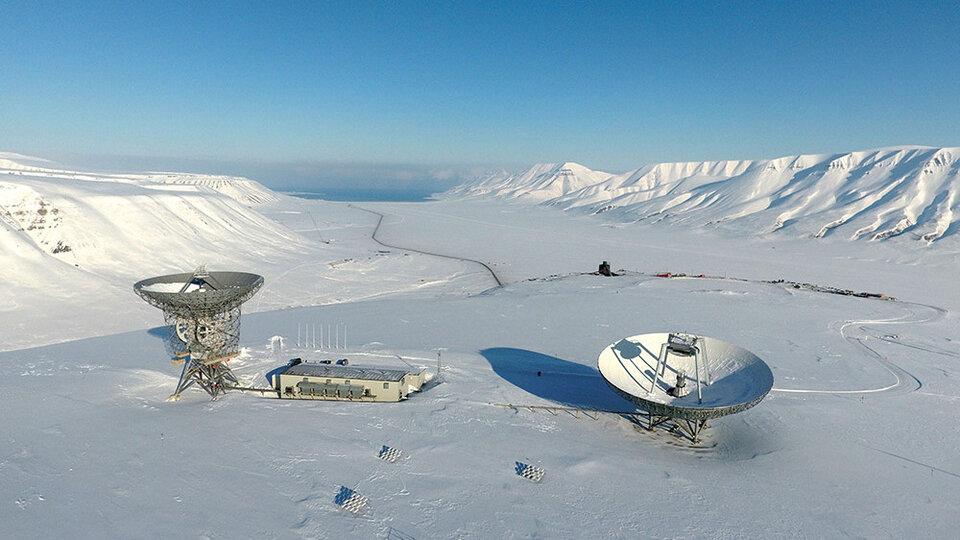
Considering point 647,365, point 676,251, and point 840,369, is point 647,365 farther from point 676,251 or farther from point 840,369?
point 676,251

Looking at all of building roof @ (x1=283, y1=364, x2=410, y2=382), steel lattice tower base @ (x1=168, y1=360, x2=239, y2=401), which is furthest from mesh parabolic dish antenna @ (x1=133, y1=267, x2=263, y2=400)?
building roof @ (x1=283, y1=364, x2=410, y2=382)

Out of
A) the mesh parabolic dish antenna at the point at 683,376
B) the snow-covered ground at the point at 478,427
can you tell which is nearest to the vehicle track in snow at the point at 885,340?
the snow-covered ground at the point at 478,427

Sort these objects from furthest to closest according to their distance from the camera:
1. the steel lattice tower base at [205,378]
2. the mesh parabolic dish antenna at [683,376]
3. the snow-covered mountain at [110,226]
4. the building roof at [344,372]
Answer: the snow-covered mountain at [110,226] → the building roof at [344,372] → the steel lattice tower base at [205,378] → the mesh parabolic dish antenna at [683,376]

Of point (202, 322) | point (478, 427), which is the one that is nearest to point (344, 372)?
point (202, 322)

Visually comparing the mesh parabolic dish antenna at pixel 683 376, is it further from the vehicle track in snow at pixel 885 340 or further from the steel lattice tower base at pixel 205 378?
the steel lattice tower base at pixel 205 378

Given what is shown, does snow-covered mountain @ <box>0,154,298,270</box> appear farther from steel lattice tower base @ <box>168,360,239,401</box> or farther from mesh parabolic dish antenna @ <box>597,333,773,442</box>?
mesh parabolic dish antenna @ <box>597,333,773,442</box>

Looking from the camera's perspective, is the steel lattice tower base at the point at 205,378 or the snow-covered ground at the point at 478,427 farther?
the steel lattice tower base at the point at 205,378

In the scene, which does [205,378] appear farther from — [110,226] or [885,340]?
[110,226]
